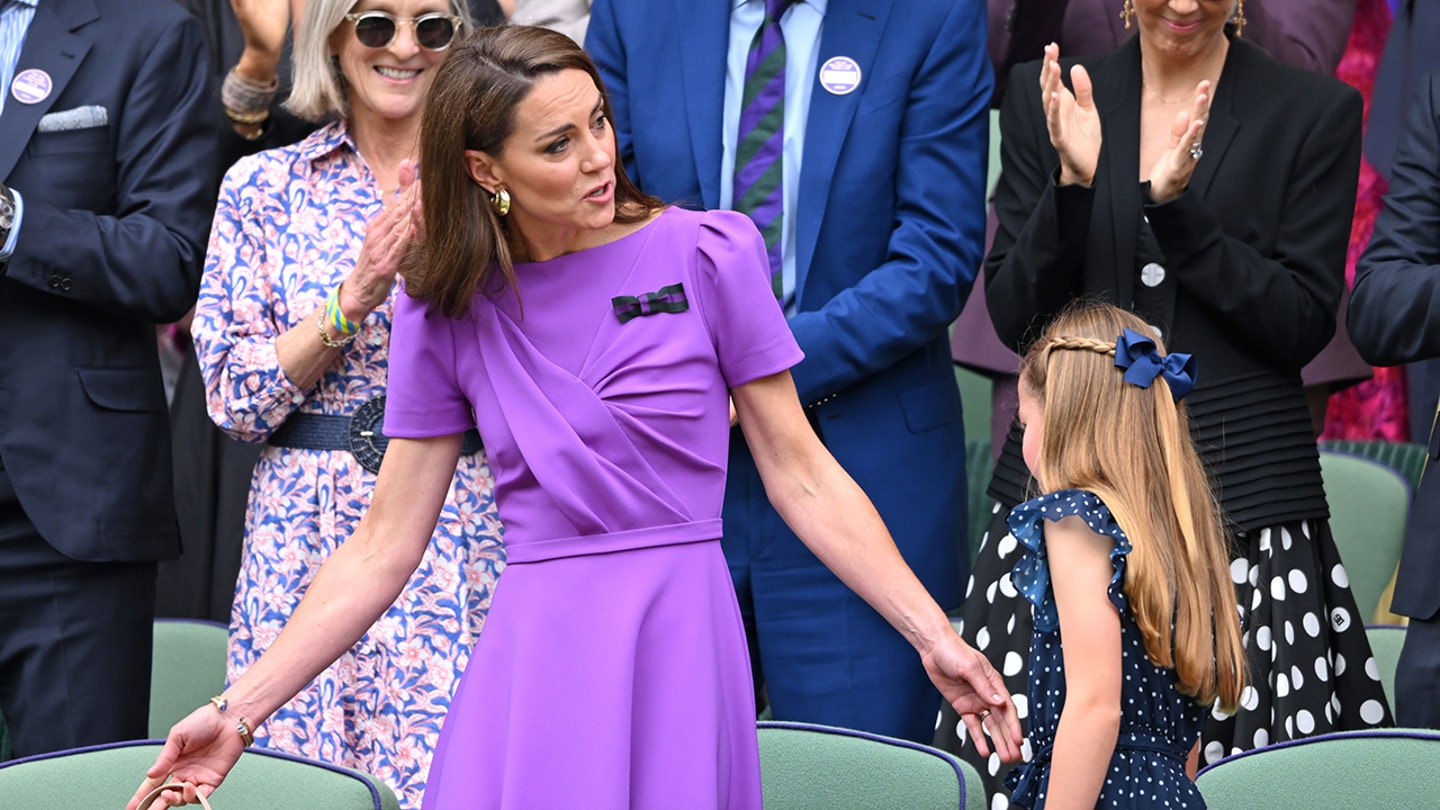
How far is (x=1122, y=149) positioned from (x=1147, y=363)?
0.85 metres

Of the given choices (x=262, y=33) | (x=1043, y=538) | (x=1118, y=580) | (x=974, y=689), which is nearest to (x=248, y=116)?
(x=262, y=33)

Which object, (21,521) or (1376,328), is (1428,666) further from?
(21,521)

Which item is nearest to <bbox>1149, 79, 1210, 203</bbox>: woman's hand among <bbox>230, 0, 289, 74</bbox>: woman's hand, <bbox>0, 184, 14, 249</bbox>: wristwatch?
<bbox>230, 0, 289, 74</bbox>: woman's hand

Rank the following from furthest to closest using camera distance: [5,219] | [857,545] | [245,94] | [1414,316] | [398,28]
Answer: [245,94] < [398,28] < [5,219] < [1414,316] < [857,545]

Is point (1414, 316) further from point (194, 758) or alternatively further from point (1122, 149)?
point (194, 758)

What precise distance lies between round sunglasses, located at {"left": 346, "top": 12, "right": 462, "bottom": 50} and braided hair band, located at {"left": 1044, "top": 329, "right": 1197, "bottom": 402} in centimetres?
158

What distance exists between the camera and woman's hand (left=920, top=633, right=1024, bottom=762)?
2607 millimetres

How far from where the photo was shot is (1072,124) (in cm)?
364

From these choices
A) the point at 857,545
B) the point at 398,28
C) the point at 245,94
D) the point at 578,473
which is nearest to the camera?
the point at 578,473

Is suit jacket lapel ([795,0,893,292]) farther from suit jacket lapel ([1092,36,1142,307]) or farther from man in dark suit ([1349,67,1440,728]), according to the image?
man in dark suit ([1349,67,1440,728])

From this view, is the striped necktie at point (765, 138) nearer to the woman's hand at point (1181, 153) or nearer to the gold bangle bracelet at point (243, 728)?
the woman's hand at point (1181, 153)

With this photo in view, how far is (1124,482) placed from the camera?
3051 millimetres

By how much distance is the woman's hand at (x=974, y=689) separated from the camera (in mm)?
2607

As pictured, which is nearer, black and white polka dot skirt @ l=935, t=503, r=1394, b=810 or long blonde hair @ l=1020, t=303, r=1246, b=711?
long blonde hair @ l=1020, t=303, r=1246, b=711
